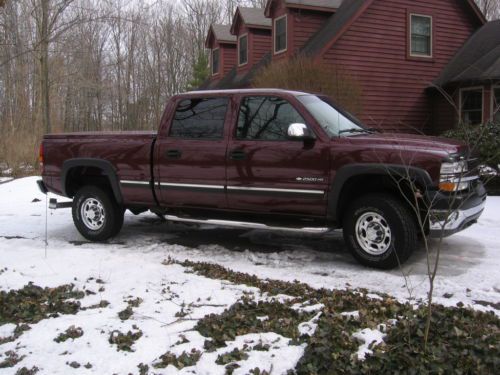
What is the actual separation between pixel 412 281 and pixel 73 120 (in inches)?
1600

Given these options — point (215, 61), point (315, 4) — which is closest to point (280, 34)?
point (315, 4)

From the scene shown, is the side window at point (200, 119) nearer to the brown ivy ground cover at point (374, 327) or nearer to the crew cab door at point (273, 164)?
the crew cab door at point (273, 164)

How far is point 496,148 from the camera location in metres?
10.6

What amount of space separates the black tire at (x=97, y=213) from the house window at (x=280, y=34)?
535 inches

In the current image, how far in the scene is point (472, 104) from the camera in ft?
58.7

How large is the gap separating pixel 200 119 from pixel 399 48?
13.9 meters

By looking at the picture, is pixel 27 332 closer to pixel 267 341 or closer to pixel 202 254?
pixel 267 341

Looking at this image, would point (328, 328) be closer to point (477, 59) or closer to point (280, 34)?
point (477, 59)

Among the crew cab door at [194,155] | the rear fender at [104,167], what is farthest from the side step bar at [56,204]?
the crew cab door at [194,155]

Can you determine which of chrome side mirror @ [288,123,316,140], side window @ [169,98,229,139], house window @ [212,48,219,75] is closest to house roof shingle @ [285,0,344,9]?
house window @ [212,48,219,75]

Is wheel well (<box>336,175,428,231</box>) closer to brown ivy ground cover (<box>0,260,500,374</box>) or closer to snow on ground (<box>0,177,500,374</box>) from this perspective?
snow on ground (<box>0,177,500,374</box>)

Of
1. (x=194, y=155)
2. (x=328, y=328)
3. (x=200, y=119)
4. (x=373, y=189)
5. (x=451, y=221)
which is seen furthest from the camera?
(x=200, y=119)

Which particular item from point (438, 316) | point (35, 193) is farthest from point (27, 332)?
point (35, 193)

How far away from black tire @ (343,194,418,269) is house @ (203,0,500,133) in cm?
1205
